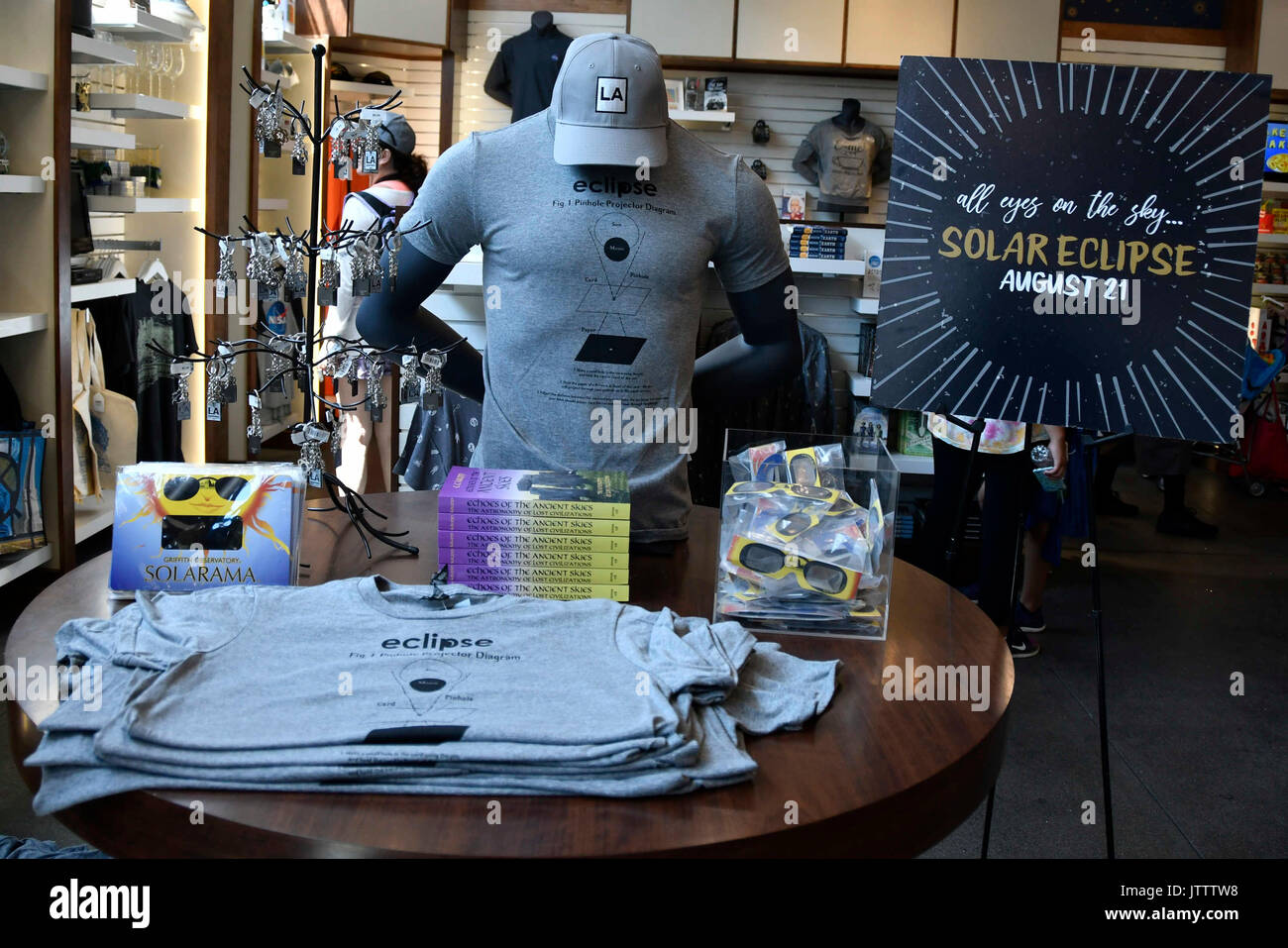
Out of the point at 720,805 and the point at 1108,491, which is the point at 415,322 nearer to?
the point at 720,805

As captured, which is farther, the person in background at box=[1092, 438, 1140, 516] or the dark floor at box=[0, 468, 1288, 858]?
the person in background at box=[1092, 438, 1140, 516]

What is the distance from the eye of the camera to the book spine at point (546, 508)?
4.80ft

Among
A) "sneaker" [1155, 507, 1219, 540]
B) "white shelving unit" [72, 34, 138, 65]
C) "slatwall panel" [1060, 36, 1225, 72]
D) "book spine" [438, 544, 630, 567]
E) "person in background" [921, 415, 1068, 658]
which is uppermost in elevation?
"slatwall panel" [1060, 36, 1225, 72]

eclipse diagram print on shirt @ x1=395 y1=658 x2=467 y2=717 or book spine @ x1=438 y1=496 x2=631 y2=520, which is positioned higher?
book spine @ x1=438 y1=496 x2=631 y2=520

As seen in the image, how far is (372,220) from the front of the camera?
427 centimetres

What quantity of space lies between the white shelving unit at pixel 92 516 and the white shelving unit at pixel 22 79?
138 centimetres

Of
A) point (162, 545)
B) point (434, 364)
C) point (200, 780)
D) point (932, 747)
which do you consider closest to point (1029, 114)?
point (434, 364)

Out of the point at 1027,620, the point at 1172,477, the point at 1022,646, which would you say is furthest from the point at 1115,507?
the point at 1022,646

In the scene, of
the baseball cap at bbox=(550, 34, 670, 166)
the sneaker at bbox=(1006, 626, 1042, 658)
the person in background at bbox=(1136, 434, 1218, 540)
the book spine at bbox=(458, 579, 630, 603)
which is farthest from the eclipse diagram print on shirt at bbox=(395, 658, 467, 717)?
the person in background at bbox=(1136, 434, 1218, 540)

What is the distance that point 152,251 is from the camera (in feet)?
17.4

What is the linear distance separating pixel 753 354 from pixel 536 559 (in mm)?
748

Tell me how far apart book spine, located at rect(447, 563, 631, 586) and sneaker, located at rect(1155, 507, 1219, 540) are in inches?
211

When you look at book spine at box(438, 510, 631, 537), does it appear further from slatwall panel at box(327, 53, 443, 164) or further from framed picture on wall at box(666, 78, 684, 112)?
slatwall panel at box(327, 53, 443, 164)

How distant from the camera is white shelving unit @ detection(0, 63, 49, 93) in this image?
3.48 meters
